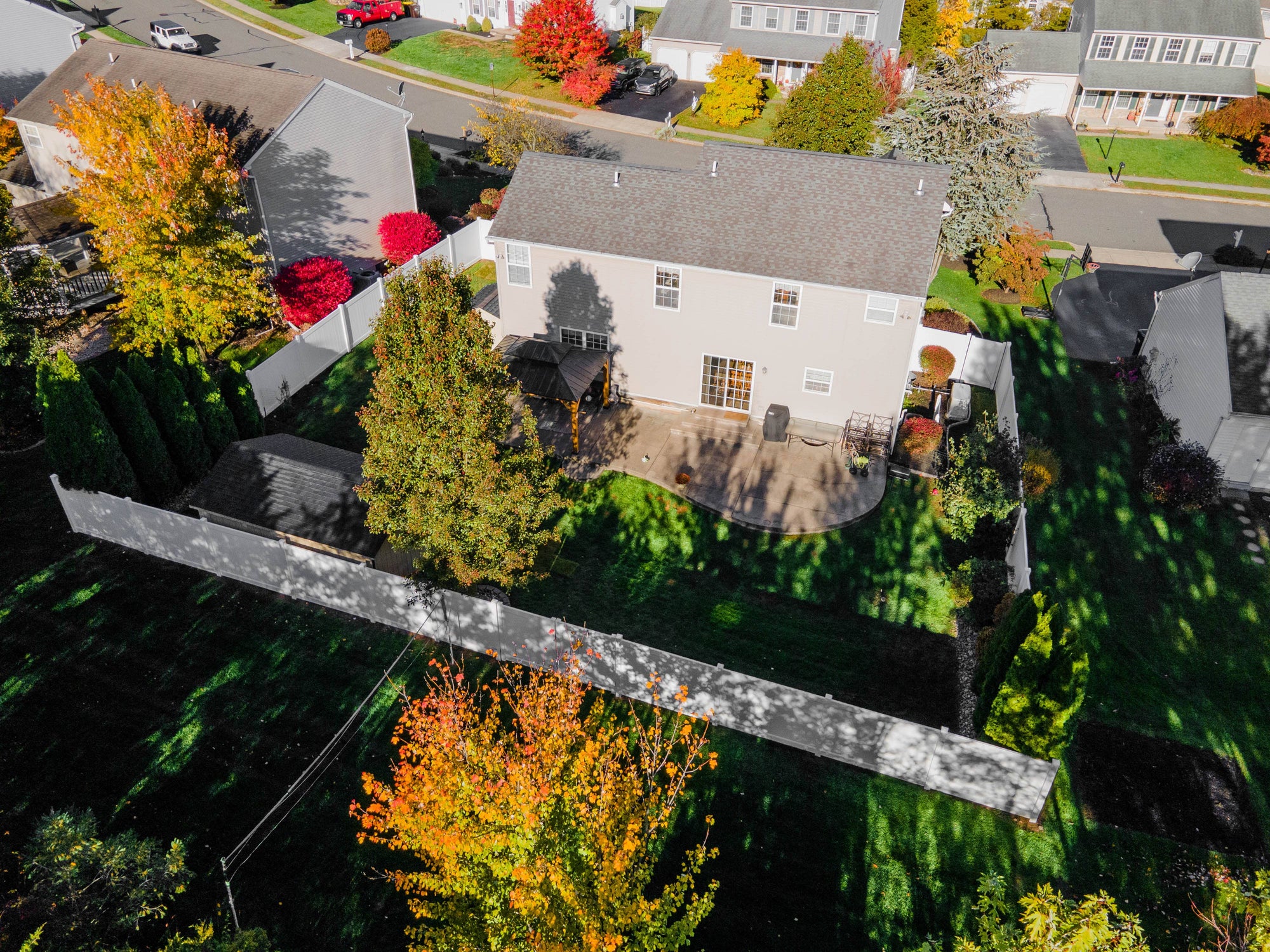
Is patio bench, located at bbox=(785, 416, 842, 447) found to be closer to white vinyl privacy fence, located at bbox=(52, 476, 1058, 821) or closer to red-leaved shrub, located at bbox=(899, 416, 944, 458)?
red-leaved shrub, located at bbox=(899, 416, 944, 458)

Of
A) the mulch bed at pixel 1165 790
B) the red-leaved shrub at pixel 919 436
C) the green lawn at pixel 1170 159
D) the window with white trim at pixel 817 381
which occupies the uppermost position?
the window with white trim at pixel 817 381

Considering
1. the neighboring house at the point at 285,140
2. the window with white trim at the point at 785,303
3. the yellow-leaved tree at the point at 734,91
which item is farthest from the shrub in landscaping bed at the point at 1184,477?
the yellow-leaved tree at the point at 734,91

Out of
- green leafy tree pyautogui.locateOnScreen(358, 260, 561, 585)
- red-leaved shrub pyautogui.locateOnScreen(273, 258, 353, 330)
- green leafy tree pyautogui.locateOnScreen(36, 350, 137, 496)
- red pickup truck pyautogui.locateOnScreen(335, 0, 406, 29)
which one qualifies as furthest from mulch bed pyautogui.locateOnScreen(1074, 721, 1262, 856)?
red pickup truck pyautogui.locateOnScreen(335, 0, 406, 29)

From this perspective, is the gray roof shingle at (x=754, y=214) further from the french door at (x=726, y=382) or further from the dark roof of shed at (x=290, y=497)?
the dark roof of shed at (x=290, y=497)

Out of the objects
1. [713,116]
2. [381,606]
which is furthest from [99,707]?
[713,116]

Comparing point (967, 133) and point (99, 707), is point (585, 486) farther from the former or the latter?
point (967, 133)

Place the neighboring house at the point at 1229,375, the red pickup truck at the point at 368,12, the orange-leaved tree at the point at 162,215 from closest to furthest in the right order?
the neighboring house at the point at 1229,375 < the orange-leaved tree at the point at 162,215 < the red pickup truck at the point at 368,12

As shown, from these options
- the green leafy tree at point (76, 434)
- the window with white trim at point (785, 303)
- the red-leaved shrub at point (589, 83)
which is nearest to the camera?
the green leafy tree at point (76, 434)
